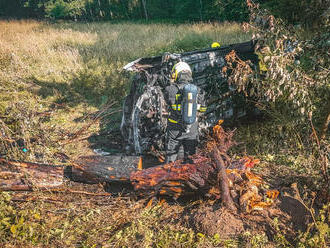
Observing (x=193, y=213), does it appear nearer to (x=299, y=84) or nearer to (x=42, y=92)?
(x=299, y=84)

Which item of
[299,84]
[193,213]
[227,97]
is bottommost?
[193,213]

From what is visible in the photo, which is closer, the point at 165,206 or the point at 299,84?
the point at 299,84

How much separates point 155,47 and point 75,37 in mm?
5141

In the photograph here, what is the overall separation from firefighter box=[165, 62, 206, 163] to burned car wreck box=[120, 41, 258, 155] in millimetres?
430

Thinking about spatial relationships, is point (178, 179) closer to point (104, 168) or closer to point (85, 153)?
point (104, 168)

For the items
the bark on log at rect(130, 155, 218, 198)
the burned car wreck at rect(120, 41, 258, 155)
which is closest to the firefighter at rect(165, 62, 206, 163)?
the bark on log at rect(130, 155, 218, 198)

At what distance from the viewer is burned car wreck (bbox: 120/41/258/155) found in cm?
427

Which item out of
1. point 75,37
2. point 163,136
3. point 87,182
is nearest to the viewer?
point 87,182

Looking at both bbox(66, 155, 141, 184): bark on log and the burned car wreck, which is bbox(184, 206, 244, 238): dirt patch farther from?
the burned car wreck

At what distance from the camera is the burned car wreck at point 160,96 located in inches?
168

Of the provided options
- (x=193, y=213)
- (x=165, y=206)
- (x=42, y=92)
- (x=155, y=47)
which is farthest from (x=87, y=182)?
(x=155, y=47)

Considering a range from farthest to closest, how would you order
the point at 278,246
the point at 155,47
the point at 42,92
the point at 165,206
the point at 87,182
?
1. the point at 155,47
2. the point at 42,92
3. the point at 87,182
4. the point at 165,206
5. the point at 278,246

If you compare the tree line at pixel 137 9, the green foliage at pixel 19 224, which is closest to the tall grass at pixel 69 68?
the green foliage at pixel 19 224

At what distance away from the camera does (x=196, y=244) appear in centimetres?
263
